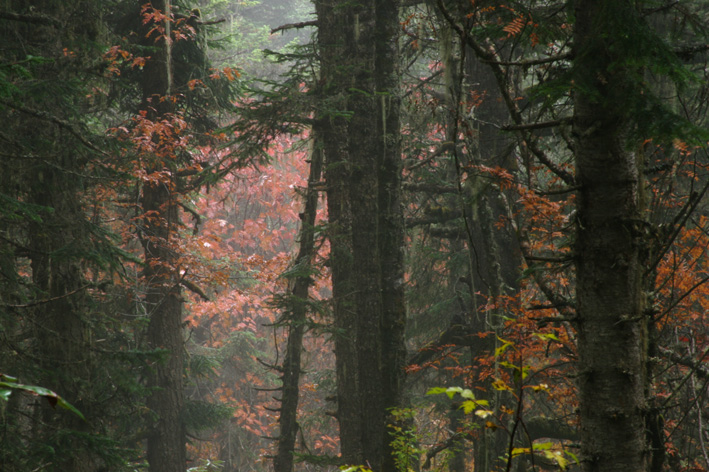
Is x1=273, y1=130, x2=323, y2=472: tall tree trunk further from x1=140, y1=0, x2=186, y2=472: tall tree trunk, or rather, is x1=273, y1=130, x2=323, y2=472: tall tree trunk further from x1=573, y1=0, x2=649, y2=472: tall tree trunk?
x1=573, y1=0, x2=649, y2=472: tall tree trunk

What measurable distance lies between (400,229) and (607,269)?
4.04 meters

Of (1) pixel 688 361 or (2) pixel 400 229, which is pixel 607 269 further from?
(2) pixel 400 229

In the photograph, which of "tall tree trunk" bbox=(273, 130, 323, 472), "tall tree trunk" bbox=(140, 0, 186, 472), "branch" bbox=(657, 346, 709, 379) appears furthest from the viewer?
"tall tree trunk" bbox=(140, 0, 186, 472)

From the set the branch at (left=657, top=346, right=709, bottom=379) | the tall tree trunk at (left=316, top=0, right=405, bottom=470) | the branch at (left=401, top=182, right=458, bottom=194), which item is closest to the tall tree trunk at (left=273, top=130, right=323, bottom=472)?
the tall tree trunk at (left=316, top=0, right=405, bottom=470)

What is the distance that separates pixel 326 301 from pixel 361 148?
Answer: 2926 millimetres

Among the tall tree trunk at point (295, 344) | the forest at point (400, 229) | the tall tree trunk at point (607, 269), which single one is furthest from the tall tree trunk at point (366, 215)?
the tall tree trunk at point (607, 269)

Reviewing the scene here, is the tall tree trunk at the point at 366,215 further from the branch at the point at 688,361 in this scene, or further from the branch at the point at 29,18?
the branch at the point at 29,18

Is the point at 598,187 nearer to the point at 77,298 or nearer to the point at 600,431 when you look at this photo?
the point at 600,431

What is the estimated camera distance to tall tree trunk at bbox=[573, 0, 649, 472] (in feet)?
7.89

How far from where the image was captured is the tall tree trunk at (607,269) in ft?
7.89

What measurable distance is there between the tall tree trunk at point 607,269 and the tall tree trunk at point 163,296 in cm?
988

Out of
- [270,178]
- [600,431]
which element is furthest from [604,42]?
[270,178]

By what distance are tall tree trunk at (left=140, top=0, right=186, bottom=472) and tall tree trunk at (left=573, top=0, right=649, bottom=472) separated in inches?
389

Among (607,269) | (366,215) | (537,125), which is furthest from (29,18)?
(607,269)
